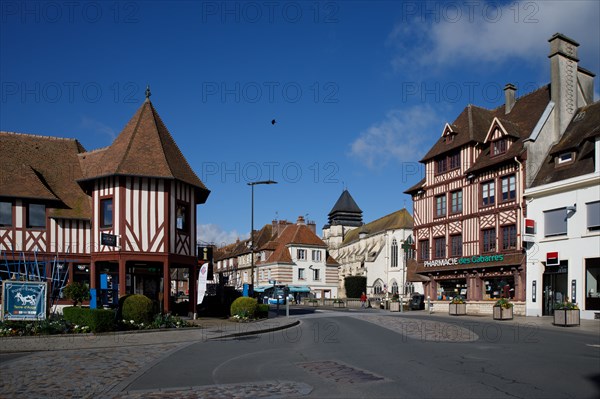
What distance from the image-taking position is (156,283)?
1326 inches

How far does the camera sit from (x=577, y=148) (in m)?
30.9

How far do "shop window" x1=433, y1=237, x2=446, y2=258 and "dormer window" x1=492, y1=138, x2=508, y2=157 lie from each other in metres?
7.40

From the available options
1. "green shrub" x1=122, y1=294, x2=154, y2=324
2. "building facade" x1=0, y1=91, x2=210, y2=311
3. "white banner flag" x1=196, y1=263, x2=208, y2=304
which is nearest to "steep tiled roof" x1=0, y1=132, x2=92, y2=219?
"building facade" x1=0, y1=91, x2=210, y2=311

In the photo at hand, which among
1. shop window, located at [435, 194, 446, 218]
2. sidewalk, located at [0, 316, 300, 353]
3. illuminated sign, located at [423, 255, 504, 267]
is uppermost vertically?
shop window, located at [435, 194, 446, 218]

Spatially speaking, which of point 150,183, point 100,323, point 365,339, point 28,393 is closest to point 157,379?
point 28,393

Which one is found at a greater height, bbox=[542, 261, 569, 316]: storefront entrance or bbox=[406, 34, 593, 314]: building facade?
bbox=[406, 34, 593, 314]: building facade

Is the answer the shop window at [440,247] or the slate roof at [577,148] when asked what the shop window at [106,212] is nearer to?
the slate roof at [577,148]

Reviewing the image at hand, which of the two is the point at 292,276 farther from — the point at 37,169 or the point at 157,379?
the point at 157,379

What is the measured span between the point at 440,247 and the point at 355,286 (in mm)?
35554

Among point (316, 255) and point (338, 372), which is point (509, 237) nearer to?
point (338, 372)

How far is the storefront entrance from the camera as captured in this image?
1220 inches

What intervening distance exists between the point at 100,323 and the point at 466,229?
82.2 ft

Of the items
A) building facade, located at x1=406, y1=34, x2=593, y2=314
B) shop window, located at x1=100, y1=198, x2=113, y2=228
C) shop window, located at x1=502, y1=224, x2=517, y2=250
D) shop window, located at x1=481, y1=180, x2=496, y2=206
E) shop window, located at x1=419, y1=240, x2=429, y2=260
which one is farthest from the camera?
shop window, located at x1=419, y1=240, x2=429, y2=260

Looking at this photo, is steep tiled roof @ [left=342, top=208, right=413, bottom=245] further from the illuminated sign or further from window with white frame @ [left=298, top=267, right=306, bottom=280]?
the illuminated sign
